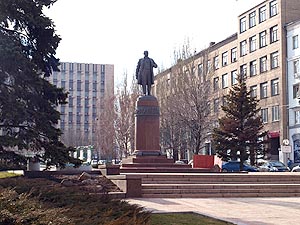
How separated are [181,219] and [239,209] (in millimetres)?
3762

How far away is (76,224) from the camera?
634cm

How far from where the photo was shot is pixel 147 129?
2697 centimetres

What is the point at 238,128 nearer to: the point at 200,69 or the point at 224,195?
the point at 200,69

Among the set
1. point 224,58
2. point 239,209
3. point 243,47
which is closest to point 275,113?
point 243,47

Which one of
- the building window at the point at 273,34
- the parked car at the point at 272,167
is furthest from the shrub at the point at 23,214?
the building window at the point at 273,34

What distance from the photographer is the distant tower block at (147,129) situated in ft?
88.5

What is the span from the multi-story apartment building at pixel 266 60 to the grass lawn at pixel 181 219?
3797 centimetres

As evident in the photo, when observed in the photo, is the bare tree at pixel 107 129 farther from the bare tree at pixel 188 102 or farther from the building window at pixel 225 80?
the building window at pixel 225 80

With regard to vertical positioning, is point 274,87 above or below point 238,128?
above

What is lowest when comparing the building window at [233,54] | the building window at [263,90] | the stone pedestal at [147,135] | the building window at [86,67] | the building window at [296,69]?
the stone pedestal at [147,135]

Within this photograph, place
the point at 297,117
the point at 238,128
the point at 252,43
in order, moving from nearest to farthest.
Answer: the point at 238,128 < the point at 297,117 < the point at 252,43

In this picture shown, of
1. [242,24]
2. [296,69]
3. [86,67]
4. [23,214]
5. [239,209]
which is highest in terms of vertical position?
[86,67]

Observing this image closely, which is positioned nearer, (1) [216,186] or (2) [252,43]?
(1) [216,186]

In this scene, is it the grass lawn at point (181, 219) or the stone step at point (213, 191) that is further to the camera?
the stone step at point (213, 191)
